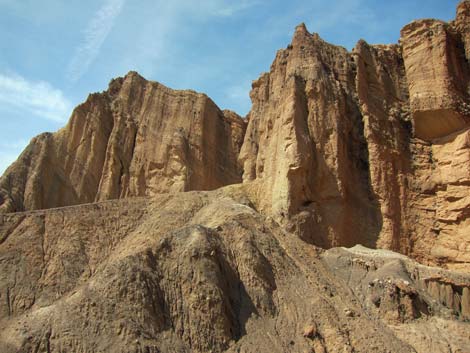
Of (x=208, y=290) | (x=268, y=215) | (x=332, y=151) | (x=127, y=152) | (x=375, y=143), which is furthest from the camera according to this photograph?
(x=127, y=152)

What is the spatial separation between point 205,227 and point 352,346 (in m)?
7.33

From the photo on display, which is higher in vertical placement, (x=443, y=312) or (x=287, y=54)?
(x=287, y=54)

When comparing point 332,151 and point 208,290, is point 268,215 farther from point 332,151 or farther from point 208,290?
point 208,290

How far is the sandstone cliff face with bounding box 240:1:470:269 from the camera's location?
3016 centimetres

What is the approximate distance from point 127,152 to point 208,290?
21.3 meters

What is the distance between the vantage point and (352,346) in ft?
71.2

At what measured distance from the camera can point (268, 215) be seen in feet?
99.0

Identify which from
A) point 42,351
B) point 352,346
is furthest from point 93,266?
point 352,346

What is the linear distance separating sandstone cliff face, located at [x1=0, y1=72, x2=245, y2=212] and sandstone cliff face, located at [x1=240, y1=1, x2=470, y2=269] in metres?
8.06

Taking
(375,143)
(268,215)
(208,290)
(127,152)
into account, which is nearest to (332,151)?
(375,143)

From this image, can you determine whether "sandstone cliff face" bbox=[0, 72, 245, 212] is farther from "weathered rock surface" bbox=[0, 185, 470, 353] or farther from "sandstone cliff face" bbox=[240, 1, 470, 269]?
"weathered rock surface" bbox=[0, 185, 470, 353]

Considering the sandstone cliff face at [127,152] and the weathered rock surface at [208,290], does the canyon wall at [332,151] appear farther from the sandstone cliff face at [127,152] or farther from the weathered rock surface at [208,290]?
the weathered rock surface at [208,290]

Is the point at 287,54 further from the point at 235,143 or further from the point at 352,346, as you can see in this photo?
the point at 352,346

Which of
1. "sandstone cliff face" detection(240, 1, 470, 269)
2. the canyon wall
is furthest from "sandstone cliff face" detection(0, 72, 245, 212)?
"sandstone cliff face" detection(240, 1, 470, 269)
